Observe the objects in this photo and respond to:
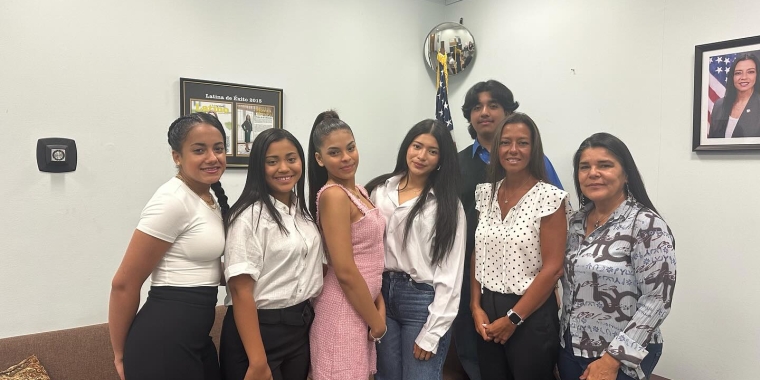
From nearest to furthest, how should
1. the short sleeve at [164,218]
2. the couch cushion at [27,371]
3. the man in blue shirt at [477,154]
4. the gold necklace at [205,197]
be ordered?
the short sleeve at [164,218], the gold necklace at [205,197], the couch cushion at [27,371], the man in blue shirt at [477,154]

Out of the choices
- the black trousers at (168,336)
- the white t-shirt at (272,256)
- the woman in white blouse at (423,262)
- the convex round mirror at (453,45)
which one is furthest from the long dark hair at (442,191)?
the convex round mirror at (453,45)

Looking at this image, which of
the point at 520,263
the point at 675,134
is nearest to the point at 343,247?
the point at 520,263

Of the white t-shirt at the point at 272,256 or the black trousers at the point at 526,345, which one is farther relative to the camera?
the black trousers at the point at 526,345

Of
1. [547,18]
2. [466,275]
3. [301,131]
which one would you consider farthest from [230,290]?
[547,18]

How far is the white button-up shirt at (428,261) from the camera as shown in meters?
1.78

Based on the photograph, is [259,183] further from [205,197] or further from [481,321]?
[481,321]

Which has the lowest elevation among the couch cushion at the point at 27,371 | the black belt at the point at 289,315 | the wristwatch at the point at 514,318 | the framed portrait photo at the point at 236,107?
the couch cushion at the point at 27,371

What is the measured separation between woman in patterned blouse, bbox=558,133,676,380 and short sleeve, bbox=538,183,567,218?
3.6 inches

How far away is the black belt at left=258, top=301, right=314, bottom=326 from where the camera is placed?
1.56 metres

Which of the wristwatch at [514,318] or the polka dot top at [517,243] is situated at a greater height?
the polka dot top at [517,243]

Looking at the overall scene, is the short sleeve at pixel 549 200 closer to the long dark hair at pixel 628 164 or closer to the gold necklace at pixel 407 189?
the long dark hair at pixel 628 164

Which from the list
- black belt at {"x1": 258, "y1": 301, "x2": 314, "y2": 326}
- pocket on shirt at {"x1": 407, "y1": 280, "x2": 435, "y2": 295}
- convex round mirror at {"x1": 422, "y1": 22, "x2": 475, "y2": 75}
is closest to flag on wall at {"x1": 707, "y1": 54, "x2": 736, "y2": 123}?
convex round mirror at {"x1": 422, "y1": 22, "x2": 475, "y2": 75}

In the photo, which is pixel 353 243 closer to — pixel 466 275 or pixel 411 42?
pixel 466 275

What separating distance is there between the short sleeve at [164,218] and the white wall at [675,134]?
2.33 meters
